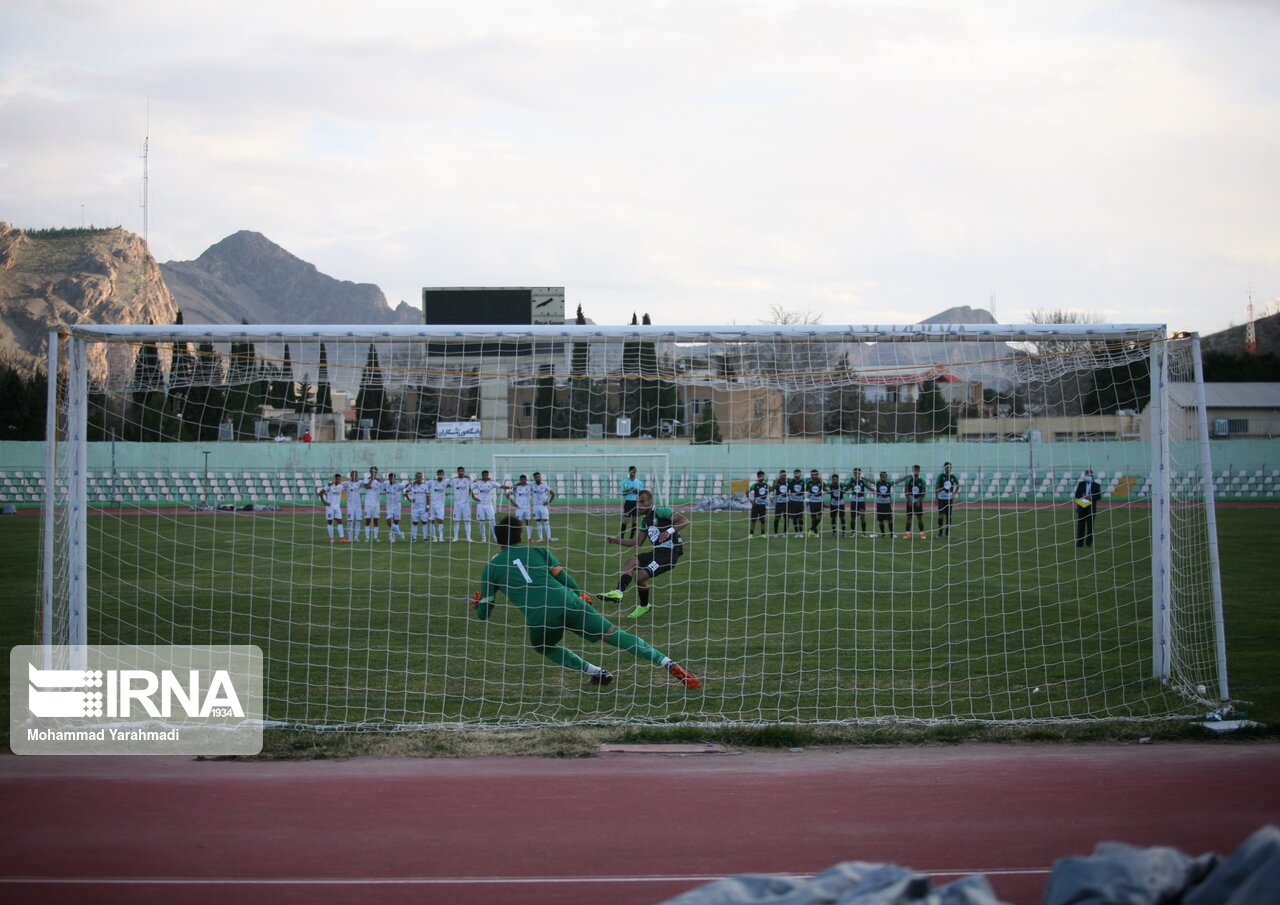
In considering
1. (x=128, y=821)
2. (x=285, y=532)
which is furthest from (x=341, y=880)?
(x=285, y=532)

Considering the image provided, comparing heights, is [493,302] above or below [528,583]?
above

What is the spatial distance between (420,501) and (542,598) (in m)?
16.8

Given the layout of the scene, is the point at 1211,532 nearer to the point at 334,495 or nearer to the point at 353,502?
the point at 353,502

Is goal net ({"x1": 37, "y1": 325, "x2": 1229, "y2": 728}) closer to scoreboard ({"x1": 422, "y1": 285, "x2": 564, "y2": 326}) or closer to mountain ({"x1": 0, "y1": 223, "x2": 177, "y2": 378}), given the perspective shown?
scoreboard ({"x1": 422, "y1": 285, "x2": 564, "y2": 326})

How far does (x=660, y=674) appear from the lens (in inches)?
388

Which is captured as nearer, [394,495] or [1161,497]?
[1161,497]

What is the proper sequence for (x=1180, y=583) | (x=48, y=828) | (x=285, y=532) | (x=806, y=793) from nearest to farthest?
(x=48, y=828) → (x=806, y=793) → (x=1180, y=583) → (x=285, y=532)

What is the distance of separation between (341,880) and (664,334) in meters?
4.96

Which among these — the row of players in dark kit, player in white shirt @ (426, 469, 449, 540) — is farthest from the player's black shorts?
player in white shirt @ (426, 469, 449, 540)

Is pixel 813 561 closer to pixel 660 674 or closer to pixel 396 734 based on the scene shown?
pixel 660 674

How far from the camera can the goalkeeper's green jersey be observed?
8359 millimetres

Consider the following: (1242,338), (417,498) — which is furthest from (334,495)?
(1242,338)

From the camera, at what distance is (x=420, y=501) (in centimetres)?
2450

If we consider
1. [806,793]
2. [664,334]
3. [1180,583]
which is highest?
[664,334]
